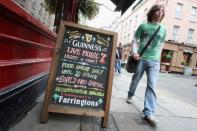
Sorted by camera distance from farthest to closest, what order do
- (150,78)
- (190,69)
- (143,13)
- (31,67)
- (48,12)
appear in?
1. (143,13)
2. (190,69)
3. (48,12)
4. (150,78)
5. (31,67)

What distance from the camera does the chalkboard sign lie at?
12.0 feet

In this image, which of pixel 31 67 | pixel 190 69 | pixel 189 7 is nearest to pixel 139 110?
pixel 31 67

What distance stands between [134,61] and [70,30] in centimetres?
158

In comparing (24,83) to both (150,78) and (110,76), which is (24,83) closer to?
(110,76)

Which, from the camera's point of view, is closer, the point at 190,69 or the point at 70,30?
the point at 70,30

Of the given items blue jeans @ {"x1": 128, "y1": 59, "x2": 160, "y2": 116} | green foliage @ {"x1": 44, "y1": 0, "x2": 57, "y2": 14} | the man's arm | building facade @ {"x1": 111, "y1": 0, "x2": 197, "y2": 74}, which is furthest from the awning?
building facade @ {"x1": 111, "y1": 0, "x2": 197, "y2": 74}

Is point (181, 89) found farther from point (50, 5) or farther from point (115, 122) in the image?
point (115, 122)

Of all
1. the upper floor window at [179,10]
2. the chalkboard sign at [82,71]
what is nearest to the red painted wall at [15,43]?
the chalkboard sign at [82,71]

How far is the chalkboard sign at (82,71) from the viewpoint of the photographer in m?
3.64

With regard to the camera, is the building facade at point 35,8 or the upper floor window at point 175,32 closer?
the building facade at point 35,8

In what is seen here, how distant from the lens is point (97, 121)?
13.0 ft

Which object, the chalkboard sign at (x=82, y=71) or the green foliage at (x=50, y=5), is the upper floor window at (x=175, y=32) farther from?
the chalkboard sign at (x=82, y=71)

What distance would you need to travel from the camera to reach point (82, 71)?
12.5 ft

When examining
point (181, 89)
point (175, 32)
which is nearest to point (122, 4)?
point (181, 89)
